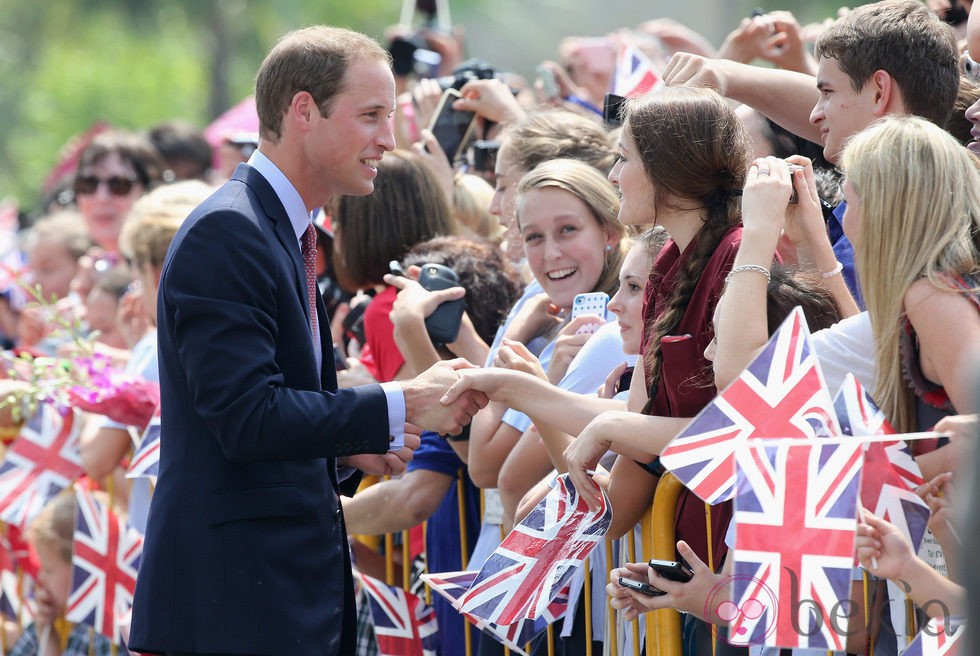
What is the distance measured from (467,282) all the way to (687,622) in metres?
1.73

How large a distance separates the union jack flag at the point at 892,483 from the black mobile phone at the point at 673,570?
2.03 ft

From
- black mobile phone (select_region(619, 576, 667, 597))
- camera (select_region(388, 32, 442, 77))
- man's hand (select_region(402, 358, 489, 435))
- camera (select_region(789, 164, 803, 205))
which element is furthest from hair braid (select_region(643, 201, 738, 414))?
camera (select_region(388, 32, 442, 77))

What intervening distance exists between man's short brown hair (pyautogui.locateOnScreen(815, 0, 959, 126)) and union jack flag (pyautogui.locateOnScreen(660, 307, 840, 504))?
1246 mm

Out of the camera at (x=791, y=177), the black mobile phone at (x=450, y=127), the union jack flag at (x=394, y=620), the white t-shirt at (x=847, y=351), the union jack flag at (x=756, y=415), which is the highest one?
the black mobile phone at (x=450, y=127)

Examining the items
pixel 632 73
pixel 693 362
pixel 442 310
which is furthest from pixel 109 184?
pixel 693 362

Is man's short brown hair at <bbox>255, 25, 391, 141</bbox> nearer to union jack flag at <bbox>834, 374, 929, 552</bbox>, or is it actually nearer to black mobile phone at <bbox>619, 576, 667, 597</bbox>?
black mobile phone at <bbox>619, 576, 667, 597</bbox>

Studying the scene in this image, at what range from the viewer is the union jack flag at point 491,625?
3.82 m

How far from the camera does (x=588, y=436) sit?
3.51 meters

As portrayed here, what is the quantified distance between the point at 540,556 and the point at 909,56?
169 centimetres

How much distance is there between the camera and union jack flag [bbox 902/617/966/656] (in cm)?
282

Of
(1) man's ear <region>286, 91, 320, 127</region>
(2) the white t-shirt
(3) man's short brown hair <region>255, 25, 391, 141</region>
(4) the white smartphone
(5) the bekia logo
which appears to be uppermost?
(3) man's short brown hair <region>255, 25, 391, 141</region>

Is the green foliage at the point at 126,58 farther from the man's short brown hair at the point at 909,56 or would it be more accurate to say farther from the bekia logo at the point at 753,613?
the bekia logo at the point at 753,613

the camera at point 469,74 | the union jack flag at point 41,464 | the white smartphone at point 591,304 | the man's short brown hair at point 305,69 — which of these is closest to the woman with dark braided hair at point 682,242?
the white smartphone at point 591,304

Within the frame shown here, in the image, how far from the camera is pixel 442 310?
4652 millimetres
